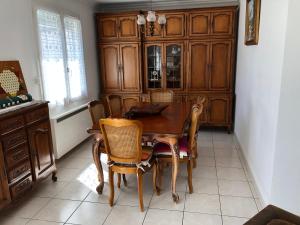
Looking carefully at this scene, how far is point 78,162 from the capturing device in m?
3.51

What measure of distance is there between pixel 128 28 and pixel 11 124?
2.95m

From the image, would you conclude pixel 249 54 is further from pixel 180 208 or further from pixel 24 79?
pixel 24 79

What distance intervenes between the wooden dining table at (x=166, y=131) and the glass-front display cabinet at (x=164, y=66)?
1652mm

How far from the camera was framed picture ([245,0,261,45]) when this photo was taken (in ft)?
8.75

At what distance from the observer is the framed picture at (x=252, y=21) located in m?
2.67

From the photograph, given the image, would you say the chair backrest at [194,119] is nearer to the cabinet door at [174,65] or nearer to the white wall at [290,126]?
the white wall at [290,126]

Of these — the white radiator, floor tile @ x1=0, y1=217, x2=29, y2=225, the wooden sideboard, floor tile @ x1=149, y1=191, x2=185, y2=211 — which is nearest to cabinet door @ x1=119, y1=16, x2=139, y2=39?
the white radiator

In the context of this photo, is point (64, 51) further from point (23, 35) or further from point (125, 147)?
point (125, 147)

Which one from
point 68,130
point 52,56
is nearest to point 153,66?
point 52,56

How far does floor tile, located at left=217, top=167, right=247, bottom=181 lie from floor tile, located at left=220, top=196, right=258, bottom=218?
0.44 meters

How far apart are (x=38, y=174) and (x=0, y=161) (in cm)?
55

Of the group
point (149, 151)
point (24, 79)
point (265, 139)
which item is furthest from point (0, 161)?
point (265, 139)

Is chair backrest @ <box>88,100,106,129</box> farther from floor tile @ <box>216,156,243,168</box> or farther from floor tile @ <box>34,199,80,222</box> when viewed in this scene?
floor tile @ <box>216,156,243,168</box>

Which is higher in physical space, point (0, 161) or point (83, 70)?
point (83, 70)
